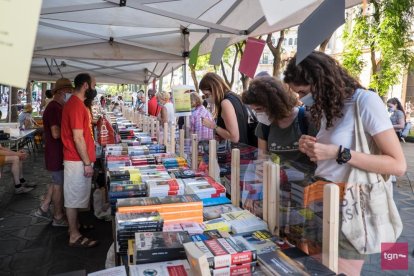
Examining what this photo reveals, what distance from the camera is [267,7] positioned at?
1.07m

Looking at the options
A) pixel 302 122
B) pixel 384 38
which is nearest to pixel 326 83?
pixel 302 122

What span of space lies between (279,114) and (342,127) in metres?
0.69

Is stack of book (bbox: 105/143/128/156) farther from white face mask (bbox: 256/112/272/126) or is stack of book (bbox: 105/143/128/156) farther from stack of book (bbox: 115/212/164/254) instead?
stack of book (bbox: 115/212/164/254)

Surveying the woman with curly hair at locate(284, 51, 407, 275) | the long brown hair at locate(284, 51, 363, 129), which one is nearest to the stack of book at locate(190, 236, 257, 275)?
the woman with curly hair at locate(284, 51, 407, 275)

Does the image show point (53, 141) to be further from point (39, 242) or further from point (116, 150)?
point (39, 242)

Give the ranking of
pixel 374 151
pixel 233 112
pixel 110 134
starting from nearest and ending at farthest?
pixel 374 151, pixel 233 112, pixel 110 134

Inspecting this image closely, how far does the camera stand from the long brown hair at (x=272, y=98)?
7.28 ft

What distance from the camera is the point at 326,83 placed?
155cm

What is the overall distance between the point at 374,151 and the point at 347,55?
8.64 meters

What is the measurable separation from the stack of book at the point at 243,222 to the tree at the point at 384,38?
6.34 meters

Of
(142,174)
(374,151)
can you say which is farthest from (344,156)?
(142,174)

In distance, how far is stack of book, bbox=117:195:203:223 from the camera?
1.74 metres

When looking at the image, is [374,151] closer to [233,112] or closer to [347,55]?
[233,112]

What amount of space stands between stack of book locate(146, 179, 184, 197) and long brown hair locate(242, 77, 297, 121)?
0.71 metres
